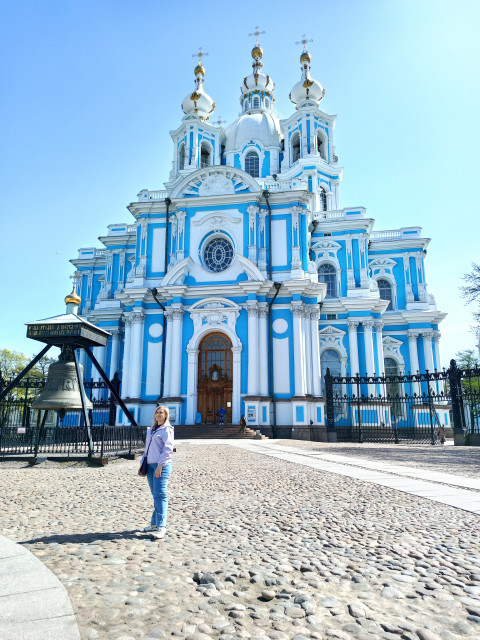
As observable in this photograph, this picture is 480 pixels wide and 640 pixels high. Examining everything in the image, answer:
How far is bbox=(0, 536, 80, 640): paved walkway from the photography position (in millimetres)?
2389

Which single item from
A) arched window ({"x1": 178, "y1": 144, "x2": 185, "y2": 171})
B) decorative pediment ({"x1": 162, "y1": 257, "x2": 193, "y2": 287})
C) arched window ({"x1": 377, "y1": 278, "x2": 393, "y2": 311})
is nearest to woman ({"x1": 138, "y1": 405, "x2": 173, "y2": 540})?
decorative pediment ({"x1": 162, "y1": 257, "x2": 193, "y2": 287})

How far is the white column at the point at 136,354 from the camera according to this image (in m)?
25.7

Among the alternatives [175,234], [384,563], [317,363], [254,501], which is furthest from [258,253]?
[384,563]

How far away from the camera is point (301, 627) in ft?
8.65

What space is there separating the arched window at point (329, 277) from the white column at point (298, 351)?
22.6 feet

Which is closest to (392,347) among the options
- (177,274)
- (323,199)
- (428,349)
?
(428,349)

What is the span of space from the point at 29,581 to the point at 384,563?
8.72 ft

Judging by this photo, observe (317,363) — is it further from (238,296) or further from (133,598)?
(133,598)

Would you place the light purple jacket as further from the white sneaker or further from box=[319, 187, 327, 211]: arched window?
box=[319, 187, 327, 211]: arched window

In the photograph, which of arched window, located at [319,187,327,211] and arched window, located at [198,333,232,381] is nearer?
arched window, located at [198,333,232,381]

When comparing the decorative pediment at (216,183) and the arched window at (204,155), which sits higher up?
the arched window at (204,155)

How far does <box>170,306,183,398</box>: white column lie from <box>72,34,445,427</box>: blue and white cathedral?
0.06 metres

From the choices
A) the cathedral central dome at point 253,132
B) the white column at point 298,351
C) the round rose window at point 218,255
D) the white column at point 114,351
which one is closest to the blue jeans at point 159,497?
the white column at point 298,351

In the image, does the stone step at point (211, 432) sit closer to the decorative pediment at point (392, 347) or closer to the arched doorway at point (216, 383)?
the arched doorway at point (216, 383)
